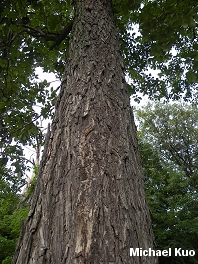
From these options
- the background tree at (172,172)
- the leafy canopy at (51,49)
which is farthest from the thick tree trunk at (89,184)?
the background tree at (172,172)

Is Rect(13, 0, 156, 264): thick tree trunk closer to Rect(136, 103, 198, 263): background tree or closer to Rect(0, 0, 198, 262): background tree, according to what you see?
Rect(0, 0, 198, 262): background tree

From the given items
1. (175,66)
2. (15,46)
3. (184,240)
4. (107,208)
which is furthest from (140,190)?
(184,240)

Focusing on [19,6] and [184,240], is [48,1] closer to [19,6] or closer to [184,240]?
[19,6]

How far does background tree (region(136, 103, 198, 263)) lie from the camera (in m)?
5.82

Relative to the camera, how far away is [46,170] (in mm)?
1189

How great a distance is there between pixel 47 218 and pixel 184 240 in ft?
19.2

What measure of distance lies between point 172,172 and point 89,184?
7836 millimetres

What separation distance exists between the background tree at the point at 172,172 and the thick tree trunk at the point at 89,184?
111 inches

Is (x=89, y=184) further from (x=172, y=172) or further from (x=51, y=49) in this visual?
(x=172, y=172)

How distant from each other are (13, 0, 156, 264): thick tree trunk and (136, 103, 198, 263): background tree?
9.22ft

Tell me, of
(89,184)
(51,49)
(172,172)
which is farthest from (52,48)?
(172,172)

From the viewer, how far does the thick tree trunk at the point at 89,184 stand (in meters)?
0.84

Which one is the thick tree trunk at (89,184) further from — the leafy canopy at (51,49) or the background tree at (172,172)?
the background tree at (172,172)

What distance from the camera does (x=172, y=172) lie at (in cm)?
817
